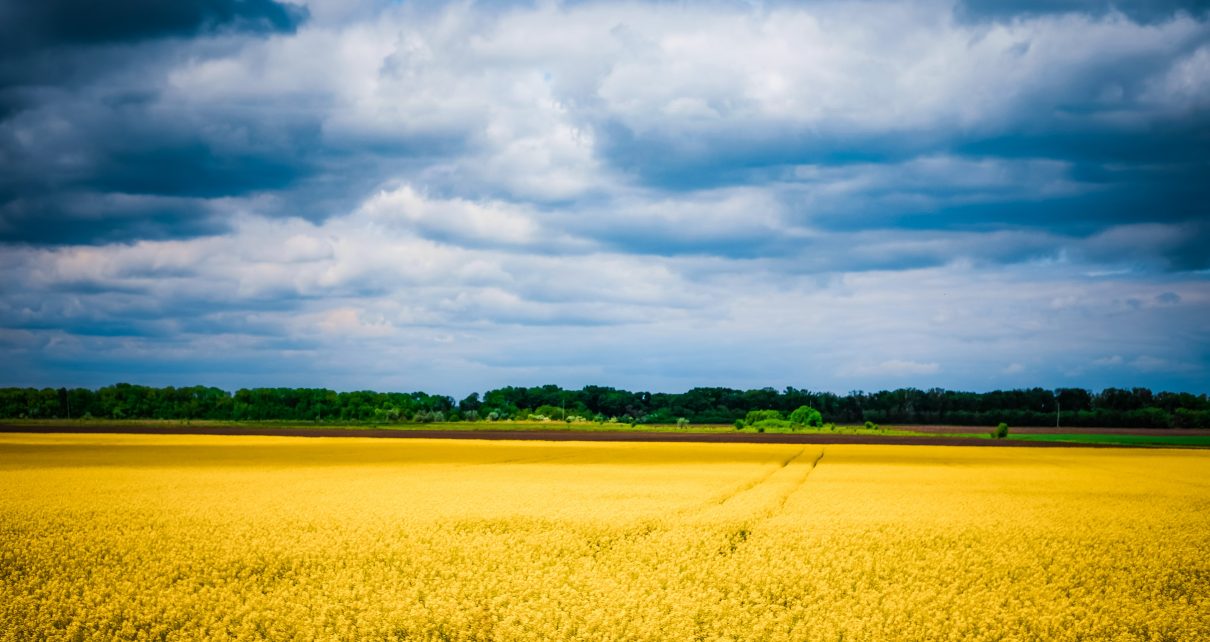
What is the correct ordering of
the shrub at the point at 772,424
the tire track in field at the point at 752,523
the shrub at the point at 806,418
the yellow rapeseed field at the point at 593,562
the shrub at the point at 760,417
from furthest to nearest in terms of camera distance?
the shrub at the point at 760,417 < the shrub at the point at 806,418 < the shrub at the point at 772,424 < the tire track in field at the point at 752,523 < the yellow rapeseed field at the point at 593,562

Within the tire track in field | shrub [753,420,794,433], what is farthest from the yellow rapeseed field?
shrub [753,420,794,433]

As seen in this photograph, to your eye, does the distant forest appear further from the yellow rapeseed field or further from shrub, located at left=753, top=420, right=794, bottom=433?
the yellow rapeseed field

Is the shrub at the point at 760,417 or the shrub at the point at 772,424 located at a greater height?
the shrub at the point at 760,417

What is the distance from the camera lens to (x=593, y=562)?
17.3 meters

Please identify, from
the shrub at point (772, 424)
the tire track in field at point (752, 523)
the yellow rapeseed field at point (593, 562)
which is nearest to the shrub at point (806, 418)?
the shrub at point (772, 424)

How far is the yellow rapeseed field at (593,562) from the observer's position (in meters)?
13.3

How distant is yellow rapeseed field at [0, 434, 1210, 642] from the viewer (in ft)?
43.8

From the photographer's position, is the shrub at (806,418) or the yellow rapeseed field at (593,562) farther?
the shrub at (806,418)

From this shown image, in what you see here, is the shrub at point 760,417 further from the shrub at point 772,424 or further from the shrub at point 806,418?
the shrub at point 772,424

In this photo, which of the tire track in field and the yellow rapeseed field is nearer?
the yellow rapeseed field

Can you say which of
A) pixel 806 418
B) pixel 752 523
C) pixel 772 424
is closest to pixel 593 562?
pixel 752 523

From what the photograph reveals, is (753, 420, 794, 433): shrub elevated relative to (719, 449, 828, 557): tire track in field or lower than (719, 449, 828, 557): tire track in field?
lower

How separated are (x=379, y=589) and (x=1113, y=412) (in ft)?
544

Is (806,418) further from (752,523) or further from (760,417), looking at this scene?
(752,523)
